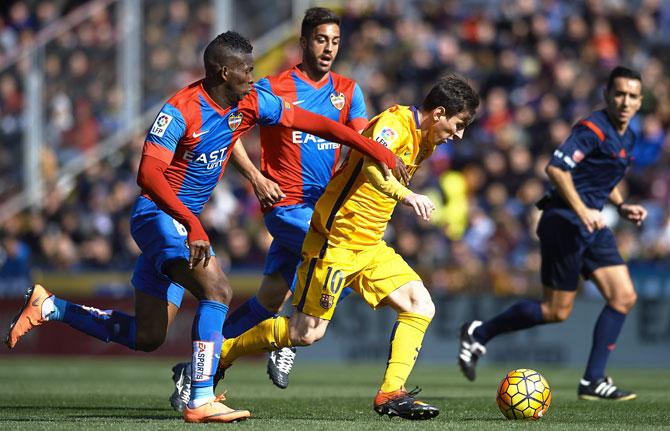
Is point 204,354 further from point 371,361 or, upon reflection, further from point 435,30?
point 435,30

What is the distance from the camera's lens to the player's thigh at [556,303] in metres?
10.3

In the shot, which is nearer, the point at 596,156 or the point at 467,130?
the point at 596,156

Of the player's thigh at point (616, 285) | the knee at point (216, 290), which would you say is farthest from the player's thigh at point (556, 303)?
the knee at point (216, 290)

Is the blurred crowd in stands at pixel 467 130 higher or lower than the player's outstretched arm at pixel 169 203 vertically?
higher

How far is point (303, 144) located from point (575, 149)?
2.32 metres

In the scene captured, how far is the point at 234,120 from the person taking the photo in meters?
7.98

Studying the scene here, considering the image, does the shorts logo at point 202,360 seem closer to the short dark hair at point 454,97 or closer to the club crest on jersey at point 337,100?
the short dark hair at point 454,97

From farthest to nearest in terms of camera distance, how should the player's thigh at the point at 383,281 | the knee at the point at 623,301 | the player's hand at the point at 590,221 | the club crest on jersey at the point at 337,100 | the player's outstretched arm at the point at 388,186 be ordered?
1. the knee at the point at 623,301
2. the player's hand at the point at 590,221
3. the club crest on jersey at the point at 337,100
4. the player's thigh at the point at 383,281
5. the player's outstretched arm at the point at 388,186

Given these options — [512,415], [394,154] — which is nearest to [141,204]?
[394,154]

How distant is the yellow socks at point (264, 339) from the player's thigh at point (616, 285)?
337cm

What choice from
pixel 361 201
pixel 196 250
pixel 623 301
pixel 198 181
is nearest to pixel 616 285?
pixel 623 301

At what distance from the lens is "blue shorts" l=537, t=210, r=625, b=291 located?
10258 millimetres

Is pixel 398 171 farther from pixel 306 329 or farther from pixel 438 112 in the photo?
pixel 306 329

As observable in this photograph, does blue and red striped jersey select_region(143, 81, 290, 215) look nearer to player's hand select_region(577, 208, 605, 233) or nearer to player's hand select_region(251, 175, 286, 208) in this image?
player's hand select_region(251, 175, 286, 208)
